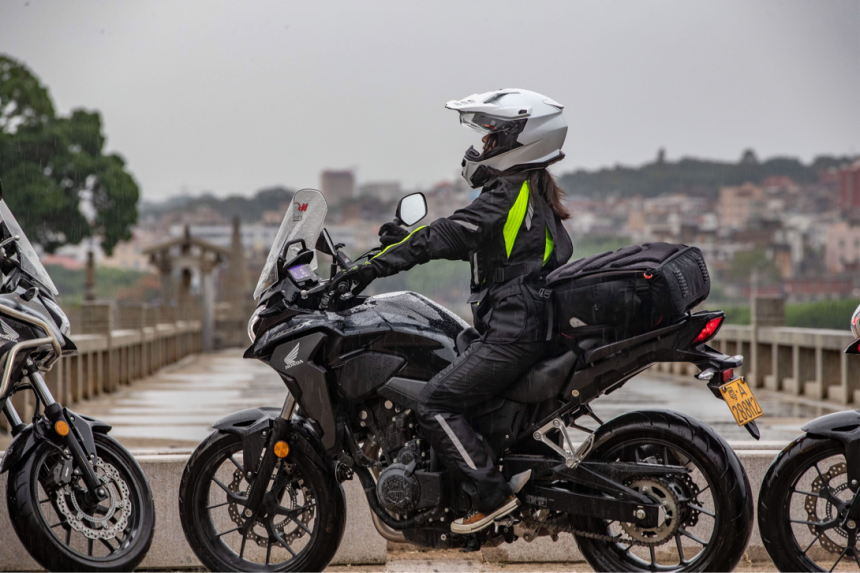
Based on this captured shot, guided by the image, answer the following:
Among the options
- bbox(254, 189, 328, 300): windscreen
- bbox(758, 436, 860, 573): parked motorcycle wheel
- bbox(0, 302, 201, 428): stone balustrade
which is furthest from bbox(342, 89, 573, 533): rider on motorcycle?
bbox(0, 302, 201, 428): stone balustrade

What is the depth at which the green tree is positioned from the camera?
4141 cm

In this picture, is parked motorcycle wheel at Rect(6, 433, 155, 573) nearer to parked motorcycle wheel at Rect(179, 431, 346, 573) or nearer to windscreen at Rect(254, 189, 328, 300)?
parked motorcycle wheel at Rect(179, 431, 346, 573)

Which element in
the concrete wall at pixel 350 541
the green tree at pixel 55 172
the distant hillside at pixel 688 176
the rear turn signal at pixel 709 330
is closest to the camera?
the rear turn signal at pixel 709 330

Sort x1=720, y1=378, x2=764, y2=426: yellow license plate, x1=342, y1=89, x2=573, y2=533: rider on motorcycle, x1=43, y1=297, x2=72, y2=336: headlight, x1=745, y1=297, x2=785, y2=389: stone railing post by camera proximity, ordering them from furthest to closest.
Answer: x1=745, y1=297, x2=785, y2=389: stone railing post
x1=43, y1=297, x2=72, y2=336: headlight
x1=342, y1=89, x2=573, y2=533: rider on motorcycle
x1=720, y1=378, x2=764, y2=426: yellow license plate

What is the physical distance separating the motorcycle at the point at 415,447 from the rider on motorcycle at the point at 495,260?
9 cm

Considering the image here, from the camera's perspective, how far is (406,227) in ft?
12.5

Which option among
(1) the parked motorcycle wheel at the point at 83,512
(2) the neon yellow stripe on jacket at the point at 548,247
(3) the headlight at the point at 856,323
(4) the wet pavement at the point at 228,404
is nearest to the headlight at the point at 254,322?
(1) the parked motorcycle wheel at the point at 83,512

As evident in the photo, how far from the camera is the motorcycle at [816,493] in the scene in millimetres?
3725

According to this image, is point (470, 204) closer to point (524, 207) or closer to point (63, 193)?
point (524, 207)

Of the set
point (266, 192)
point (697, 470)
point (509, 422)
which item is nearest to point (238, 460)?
point (509, 422)

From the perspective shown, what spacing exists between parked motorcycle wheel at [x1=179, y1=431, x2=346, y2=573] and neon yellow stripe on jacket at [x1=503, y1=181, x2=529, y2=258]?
1.26 m

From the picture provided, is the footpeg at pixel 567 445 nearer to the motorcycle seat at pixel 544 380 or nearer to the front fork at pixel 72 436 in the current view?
the motorcycle seat at pixel 544 380

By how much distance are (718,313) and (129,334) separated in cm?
1549

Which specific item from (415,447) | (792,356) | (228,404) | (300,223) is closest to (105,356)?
(228,404)
